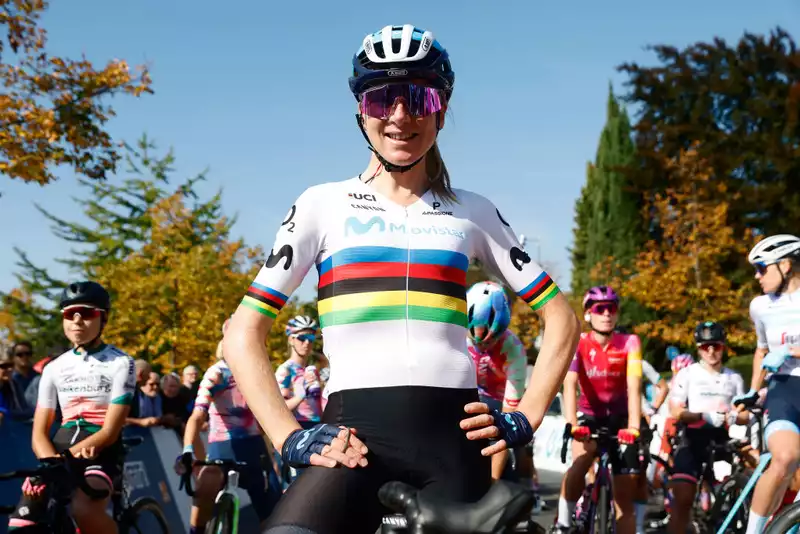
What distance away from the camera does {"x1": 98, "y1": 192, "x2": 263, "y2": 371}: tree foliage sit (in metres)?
37.0

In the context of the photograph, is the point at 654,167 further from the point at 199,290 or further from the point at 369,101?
the point at 369,101

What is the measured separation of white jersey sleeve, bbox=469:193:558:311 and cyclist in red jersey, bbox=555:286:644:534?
17.1ft

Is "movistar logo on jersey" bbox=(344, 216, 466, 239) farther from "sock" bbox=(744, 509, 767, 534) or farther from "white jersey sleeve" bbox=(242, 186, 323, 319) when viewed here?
"sock" bbox=(744, 509, 767, 534)

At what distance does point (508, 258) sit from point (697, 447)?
848 centimetres

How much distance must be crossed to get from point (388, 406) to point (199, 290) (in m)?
35.4

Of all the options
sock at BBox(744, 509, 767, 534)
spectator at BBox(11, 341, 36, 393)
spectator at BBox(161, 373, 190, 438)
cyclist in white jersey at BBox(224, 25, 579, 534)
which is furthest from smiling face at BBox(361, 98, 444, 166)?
spectator at BBox(161, 373, 190, 438)

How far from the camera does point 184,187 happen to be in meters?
45.3

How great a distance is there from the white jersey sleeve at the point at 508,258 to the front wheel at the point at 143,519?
534 centimetres

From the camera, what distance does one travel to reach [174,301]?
38375 millimetres

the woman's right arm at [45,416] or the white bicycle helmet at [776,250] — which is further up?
the white bicycle helmet at [776,250]

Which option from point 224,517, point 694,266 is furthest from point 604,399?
point 694,266

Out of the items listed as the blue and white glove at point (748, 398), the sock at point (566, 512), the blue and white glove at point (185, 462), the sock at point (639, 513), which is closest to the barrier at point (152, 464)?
the blue and white glove at point (185, 462)

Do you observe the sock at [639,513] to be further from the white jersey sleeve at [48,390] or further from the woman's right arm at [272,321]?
the woman's right arm at [272,321]

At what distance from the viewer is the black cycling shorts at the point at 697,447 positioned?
10.6 m
